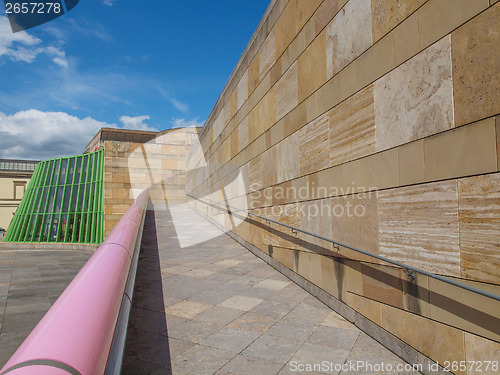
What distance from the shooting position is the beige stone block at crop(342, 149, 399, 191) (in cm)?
367

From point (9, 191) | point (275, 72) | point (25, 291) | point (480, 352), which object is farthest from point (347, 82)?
point (9, 191)

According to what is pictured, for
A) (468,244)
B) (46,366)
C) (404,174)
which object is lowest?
(46,366)

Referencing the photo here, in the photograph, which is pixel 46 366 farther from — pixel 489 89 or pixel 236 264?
pixel 236 264

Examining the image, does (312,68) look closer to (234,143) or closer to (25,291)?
(234,143)

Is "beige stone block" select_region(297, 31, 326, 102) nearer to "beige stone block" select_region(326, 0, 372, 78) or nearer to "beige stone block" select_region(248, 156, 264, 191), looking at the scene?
"beige stone block" select_region(326, 0, 372, 78)

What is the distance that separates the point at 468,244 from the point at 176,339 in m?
2.93

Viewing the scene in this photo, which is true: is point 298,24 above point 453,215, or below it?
above

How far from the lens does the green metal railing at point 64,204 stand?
24.2 metres

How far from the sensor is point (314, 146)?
5.36 meters

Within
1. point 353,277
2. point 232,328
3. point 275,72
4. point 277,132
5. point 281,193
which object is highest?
point 275,72

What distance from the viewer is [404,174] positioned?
137 inches

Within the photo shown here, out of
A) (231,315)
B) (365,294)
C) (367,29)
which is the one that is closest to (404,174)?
(365,294)

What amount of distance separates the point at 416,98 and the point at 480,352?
228cm

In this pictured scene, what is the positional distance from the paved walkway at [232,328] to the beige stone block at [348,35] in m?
3.38
